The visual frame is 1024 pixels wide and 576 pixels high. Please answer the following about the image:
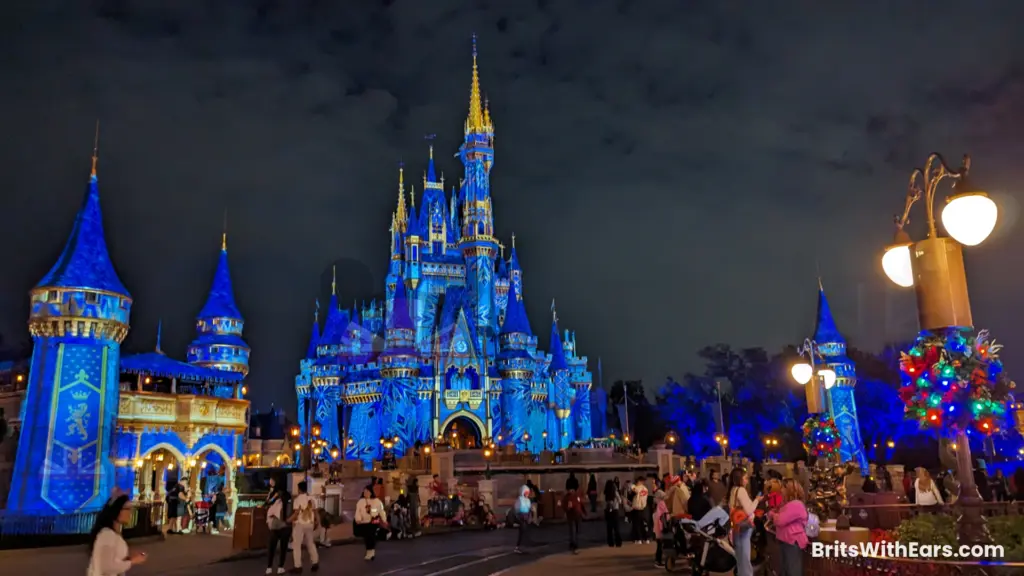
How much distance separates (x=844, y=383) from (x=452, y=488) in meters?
41.3

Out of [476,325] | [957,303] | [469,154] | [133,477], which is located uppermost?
[469,154]

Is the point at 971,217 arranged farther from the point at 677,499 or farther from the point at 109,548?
the point at 109,548

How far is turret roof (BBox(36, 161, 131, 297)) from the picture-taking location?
2428cm

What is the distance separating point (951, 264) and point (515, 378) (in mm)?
58880

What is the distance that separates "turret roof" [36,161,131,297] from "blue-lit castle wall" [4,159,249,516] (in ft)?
0.11

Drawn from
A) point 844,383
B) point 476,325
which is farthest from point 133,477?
point 844,383

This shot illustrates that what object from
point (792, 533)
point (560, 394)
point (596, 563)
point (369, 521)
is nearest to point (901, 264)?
point (792, 533)

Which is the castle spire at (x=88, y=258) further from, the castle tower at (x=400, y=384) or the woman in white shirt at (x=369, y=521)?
the castle tower at (x=400, y=384)

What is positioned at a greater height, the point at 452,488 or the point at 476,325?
the point at 476,325

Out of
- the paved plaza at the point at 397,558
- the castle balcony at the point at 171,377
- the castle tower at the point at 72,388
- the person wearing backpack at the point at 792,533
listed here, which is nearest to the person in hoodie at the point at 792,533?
the person wearing backpack at the point at 792,533

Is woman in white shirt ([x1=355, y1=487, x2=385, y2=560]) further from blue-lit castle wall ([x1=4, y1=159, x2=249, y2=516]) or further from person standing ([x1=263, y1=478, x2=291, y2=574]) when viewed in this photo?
blue-lit castle wall ([x1=4, y1=159, x2=249, y2=516])

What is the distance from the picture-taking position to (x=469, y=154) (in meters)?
78.2

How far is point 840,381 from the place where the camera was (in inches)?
2285

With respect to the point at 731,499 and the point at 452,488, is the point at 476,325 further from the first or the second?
the point at 731,499
